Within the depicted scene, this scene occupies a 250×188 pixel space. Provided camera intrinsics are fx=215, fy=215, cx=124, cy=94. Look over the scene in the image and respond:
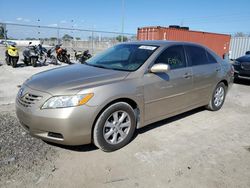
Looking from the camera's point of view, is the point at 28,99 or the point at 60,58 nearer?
the point at 28,99

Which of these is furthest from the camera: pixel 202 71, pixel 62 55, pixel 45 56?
pixel 62 55

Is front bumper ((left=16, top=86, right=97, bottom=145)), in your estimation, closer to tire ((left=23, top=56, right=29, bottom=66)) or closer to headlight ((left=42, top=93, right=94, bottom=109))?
headlight ((left=42, top=93, right=94, bottom=109))

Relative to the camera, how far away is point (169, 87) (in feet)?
12.3

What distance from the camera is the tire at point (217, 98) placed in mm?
5041

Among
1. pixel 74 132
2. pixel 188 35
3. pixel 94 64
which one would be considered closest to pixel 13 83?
pixel 94 64

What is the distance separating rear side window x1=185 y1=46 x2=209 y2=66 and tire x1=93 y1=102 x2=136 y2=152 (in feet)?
6.14

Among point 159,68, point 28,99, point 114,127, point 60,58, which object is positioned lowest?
point 114,127

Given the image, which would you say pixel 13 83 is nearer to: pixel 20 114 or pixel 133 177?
pixel 20 114

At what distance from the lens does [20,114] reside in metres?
3.02

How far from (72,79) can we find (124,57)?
4.10 feet

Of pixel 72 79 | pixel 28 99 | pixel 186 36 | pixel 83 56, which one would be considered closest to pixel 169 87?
pixel 72 79

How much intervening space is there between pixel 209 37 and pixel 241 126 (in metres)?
14.7

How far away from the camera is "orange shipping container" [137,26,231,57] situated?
14094 mm

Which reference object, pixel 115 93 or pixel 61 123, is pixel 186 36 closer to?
pixel 115 93
